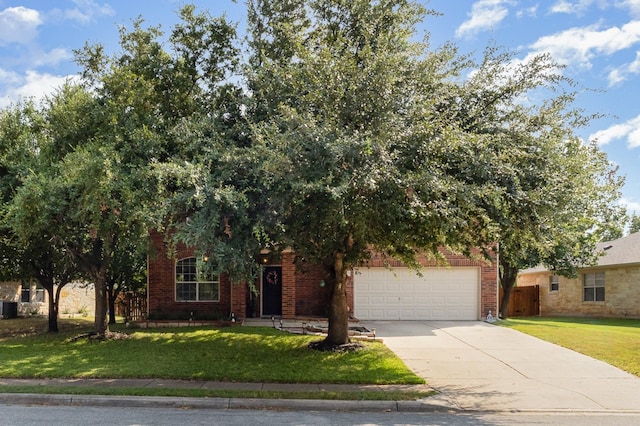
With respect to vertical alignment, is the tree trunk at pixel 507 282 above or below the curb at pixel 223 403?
above

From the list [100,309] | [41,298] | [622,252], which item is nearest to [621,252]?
[622,252]

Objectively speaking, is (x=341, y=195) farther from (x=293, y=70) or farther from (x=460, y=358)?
(x=460, y=358)

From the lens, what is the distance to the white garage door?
1970cm

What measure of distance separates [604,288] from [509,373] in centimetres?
1811

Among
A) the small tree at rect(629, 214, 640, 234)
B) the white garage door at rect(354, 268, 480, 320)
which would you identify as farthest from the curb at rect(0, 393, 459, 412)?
the small tree at rect(629, 214, 640, 234)

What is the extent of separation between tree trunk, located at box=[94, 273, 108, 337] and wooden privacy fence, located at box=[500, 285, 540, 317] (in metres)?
22.2

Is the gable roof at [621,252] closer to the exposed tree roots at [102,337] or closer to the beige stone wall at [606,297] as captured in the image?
A: the beige stone wall at [606,297]

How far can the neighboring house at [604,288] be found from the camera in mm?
23781

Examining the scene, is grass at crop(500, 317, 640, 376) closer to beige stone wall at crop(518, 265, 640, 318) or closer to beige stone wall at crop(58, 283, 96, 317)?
beige stone wall at crop(518, 265, 640, 318)

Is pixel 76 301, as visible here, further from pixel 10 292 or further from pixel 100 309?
pixel 100 309

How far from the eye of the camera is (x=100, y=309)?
48.0 ft

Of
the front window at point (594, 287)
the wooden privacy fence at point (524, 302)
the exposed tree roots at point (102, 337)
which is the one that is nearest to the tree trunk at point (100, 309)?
the exposed tree roots at point (102, 337)

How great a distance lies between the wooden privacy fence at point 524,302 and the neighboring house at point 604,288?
0.99 meters

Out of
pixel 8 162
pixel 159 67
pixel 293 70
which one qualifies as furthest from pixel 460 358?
pixel 8 162
